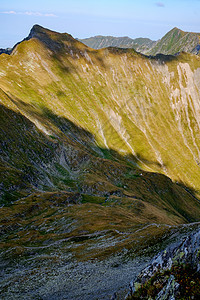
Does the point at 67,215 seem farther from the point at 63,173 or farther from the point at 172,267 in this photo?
the point at 63,173

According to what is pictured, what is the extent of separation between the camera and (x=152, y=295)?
22.6m

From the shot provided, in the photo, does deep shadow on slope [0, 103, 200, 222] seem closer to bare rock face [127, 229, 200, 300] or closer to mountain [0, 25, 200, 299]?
mountain [0, 25, 200, 299]

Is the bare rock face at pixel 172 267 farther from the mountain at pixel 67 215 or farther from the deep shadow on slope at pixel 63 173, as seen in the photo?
the deep shadow on slope at pixel 63 173

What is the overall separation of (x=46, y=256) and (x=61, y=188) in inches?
3107

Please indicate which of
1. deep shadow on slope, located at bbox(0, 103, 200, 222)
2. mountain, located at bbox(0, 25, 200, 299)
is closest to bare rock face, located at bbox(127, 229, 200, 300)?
mountain, located at bbox(0, 25, 200, 299)

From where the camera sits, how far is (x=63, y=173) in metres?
152

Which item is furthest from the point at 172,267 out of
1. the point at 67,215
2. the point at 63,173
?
the point at 63,173

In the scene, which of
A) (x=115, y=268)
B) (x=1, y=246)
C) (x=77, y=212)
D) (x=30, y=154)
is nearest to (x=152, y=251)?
(x=115, y=268)

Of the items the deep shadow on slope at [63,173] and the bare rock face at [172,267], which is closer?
the bare rock face at [172,267]

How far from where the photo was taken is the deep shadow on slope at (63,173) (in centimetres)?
11856

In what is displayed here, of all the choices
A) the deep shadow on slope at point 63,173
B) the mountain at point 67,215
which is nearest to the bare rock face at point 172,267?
the mountain at point 67,215

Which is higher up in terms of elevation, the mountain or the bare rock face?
the bare rock face

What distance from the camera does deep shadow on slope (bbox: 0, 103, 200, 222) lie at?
119 m

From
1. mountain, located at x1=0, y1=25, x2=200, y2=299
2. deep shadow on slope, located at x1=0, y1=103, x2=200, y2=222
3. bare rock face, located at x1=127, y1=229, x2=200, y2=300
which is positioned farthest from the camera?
deep shadow on slope, located at x1=0, y1=103, x2=200, y2=222
